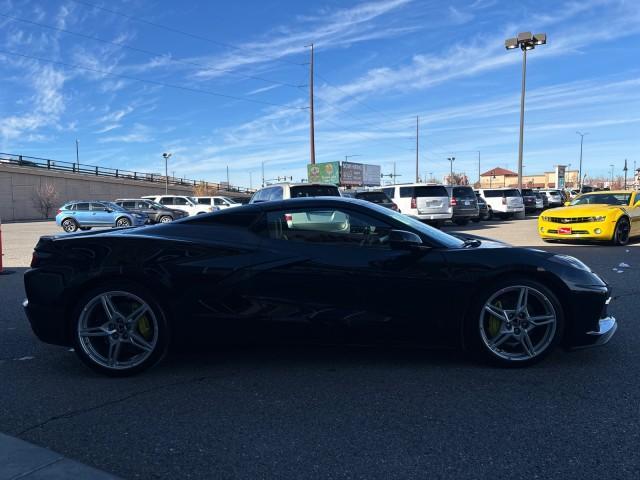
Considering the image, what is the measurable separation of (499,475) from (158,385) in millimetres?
2415

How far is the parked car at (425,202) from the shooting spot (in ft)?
59.3

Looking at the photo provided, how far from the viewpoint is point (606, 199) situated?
41.6ft

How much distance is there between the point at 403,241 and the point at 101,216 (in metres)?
22.5

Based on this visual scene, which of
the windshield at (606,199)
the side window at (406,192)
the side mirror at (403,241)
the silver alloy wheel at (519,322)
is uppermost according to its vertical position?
the side window at (406,192)

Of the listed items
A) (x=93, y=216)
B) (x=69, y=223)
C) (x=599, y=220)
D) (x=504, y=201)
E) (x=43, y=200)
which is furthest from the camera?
(x=43, y=200)

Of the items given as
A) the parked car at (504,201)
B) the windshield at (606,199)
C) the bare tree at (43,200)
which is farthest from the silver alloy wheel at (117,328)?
the bare tree at (43,200)

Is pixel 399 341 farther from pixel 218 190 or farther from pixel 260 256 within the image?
pixel 218 190

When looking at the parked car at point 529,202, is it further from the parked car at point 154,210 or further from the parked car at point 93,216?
the parked car at point 93,216

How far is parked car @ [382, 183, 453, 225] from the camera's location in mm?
18078

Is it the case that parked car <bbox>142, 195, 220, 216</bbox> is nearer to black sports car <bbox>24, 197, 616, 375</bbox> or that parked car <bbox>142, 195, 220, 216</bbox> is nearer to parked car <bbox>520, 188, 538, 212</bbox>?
parked car <bbox>520, 188, 538, 212</bbox>

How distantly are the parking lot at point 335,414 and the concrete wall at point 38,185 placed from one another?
1779 inches

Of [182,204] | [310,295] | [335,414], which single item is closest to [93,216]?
[182,204]

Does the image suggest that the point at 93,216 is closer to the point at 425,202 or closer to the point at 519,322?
the point at 425,202

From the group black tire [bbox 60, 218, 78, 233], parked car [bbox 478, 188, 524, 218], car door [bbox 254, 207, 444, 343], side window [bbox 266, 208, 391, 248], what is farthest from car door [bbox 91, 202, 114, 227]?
car door [bbox 254, 207, 444, 343]
